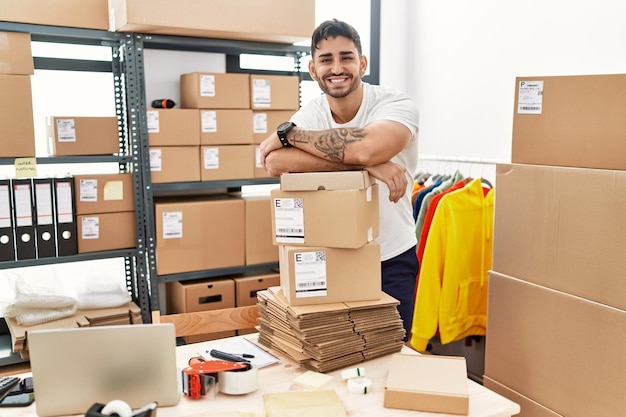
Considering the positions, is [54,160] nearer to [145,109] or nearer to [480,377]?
[145,109]

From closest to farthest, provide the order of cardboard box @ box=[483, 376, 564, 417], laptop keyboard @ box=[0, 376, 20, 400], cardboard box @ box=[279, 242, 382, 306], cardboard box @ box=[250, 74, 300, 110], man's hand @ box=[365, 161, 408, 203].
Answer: laptop keyboard @ box=[0, 376, 20, 400], cardboard box @ box=[279, 242, 382, 306], man's hand @ box=[365, 161, 408, 203], cardboard box @ box=[483, 376, 564, 417], cardboard box @ box=[250, 74, 300, 110]

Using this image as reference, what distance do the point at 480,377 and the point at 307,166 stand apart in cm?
172

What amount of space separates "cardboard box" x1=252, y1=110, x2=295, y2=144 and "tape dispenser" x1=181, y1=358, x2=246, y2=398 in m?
1.60

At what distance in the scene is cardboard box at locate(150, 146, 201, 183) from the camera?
103 inches

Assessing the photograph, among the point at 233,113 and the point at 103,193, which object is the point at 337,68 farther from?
the point at 103,193

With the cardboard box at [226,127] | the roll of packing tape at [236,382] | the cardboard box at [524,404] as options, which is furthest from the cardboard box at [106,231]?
the cardboard box at [524,404]

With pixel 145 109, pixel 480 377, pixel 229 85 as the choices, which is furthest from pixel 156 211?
pixel 480 377

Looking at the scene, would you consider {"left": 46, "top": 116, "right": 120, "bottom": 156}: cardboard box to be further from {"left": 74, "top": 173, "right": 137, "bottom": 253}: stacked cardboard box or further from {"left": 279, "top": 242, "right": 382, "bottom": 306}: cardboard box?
{"left": 279, "top": 242, "right": 382, "bottom": 306}: cardboard box

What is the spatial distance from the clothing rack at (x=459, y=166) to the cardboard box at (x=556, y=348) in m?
0.86

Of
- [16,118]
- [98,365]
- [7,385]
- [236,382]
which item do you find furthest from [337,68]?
[16,118]

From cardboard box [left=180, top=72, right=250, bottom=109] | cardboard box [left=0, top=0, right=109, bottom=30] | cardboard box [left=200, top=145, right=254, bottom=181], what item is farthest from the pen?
cardboard box [left=0, top=0, right=109, bottom=30]

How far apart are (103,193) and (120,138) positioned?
317 millimetres

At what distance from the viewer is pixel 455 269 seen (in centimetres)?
257

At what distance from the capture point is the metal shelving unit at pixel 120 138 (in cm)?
242
